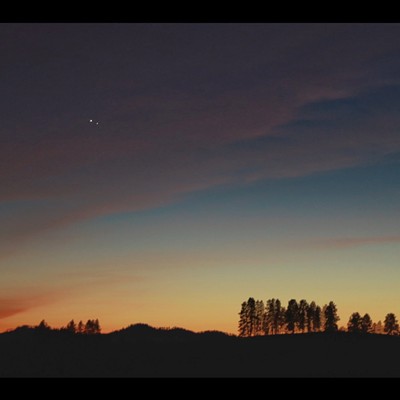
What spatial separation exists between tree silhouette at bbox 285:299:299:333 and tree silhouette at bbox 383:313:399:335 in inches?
1636

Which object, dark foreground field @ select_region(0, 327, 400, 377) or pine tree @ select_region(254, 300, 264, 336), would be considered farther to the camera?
pine tree @ select_region(254, 300, 264, 336)

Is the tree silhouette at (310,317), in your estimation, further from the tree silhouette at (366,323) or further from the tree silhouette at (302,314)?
the tree silhouette at (366,323)

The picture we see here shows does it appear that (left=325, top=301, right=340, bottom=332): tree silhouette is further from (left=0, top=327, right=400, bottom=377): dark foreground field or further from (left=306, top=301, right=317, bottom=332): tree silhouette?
(left=0, top=327, right=400, bottom=377): dark foreground field

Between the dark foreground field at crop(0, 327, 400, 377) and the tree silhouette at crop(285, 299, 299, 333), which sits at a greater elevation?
the tree silhouette at crop(285, 299, 299, 333)

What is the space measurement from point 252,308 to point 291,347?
84.4m

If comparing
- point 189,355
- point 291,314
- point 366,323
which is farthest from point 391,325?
point 189,355

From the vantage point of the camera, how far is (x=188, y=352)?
6372 centimetres

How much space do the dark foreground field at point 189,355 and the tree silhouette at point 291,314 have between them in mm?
76204

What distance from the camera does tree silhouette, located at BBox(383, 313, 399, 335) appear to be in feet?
597

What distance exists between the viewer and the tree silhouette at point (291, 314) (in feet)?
520

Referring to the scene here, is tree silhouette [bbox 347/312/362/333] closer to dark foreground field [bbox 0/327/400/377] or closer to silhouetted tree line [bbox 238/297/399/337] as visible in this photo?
silhouetted tree line [bbox 238/297/399/337]

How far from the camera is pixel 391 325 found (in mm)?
183750

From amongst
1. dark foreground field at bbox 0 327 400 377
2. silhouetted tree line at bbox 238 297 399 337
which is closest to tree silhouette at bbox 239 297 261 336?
silhouetted tree line at bbox 238 297 399 337
